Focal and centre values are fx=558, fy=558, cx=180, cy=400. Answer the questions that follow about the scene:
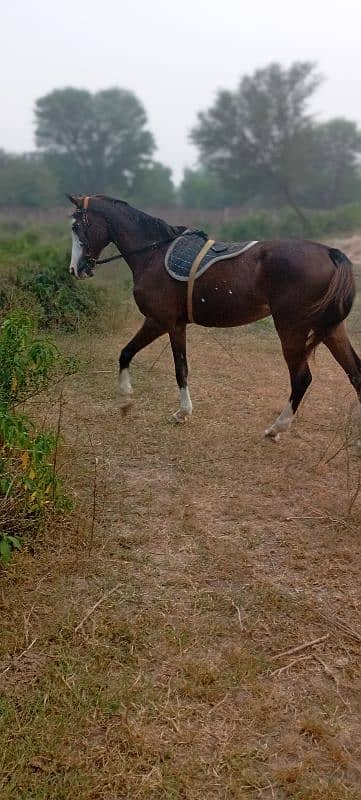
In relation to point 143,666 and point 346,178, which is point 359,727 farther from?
point 346,178

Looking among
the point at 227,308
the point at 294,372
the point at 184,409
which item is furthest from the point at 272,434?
the point at 227,308

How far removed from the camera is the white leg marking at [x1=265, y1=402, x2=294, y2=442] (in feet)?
13.2

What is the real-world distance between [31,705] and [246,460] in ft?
7.34

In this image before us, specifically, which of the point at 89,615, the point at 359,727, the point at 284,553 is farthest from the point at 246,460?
the point at 359,727

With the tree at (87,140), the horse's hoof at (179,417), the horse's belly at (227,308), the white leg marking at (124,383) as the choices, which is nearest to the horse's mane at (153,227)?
the horse's belly at (227,308)

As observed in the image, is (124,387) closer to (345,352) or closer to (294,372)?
(294,372)

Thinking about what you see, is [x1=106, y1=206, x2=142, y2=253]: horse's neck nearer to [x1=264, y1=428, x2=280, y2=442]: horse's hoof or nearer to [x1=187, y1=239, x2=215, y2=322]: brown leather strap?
[x1=187, y1=239, x2=215, y2=322]: brown leather strap

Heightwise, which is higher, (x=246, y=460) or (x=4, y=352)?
(x=4, y=352)

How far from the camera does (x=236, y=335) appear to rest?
24.8 ft

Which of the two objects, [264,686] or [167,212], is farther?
[167,212]

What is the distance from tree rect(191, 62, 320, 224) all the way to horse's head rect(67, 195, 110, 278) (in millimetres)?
20263

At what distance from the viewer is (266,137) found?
24.0 m

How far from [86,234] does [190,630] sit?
3232 millimetres

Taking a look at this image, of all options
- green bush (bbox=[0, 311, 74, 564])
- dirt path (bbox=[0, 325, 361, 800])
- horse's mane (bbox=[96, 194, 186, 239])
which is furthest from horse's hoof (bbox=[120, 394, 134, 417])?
green bush (bbox=[0, 311, 74, 564])
